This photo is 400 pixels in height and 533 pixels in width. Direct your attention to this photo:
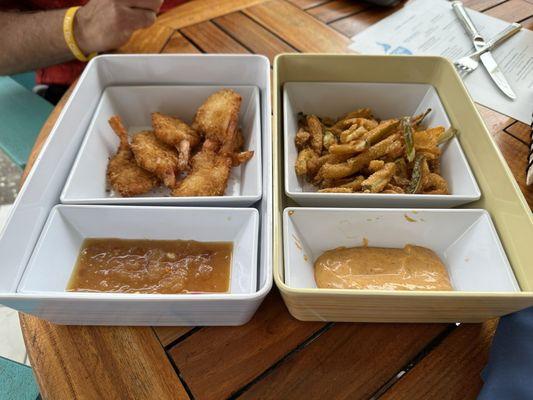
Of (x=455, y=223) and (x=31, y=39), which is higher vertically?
(x=31, y=39)

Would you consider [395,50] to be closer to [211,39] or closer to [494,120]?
[494,120]

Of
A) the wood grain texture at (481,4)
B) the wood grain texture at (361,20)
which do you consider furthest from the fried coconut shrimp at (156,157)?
the wood grain texture at (481,4)

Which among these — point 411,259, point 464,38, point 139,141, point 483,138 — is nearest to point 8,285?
point 139,141

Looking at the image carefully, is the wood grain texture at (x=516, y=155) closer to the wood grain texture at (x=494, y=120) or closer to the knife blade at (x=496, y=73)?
the wood grain texture at (x=494, y=120)

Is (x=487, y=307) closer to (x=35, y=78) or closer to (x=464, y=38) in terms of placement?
(x=464, y=38)

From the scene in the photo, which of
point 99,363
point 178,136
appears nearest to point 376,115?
point 178,136

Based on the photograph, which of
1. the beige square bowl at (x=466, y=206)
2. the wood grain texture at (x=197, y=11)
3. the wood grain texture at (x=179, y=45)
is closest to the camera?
the beige square bowl at (x=466, y=206)
